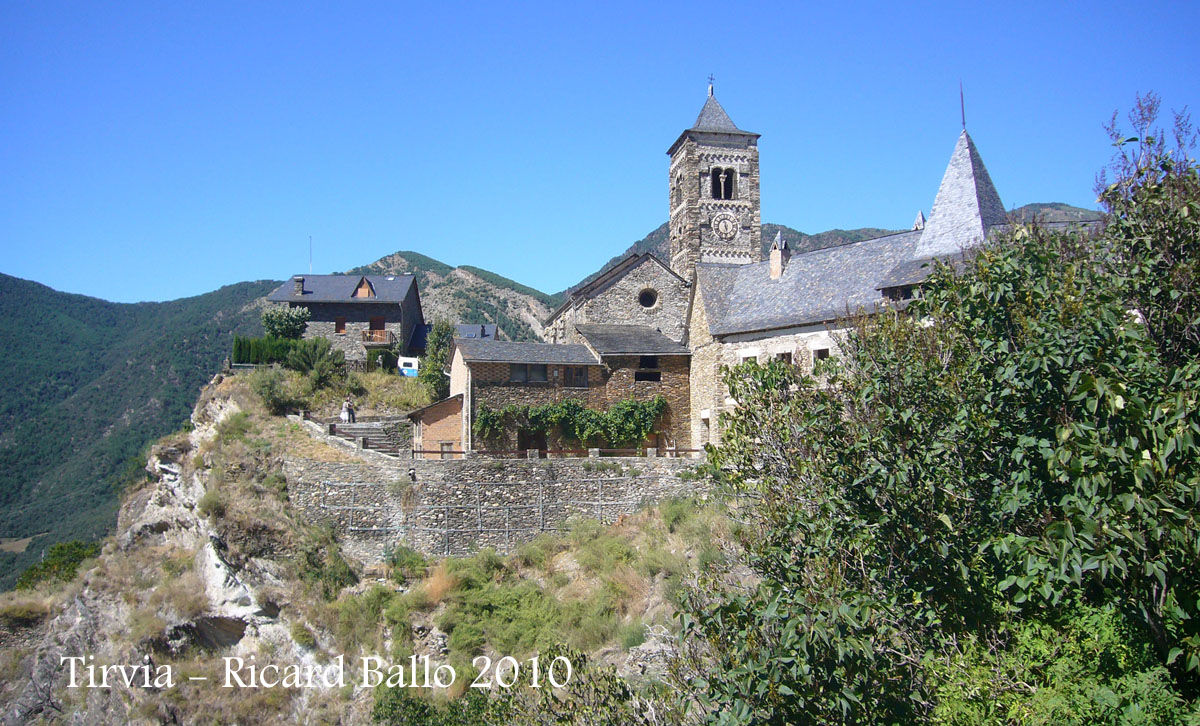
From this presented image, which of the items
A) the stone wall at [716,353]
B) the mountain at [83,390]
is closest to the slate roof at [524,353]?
the stone wall at [716,353]

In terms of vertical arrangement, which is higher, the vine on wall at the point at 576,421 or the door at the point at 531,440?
the vine on wall at the point at 576,421

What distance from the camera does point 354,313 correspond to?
134ft

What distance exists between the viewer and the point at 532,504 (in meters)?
25.1

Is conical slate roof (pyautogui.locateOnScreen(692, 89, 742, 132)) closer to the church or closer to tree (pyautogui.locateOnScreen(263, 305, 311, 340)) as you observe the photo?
the church

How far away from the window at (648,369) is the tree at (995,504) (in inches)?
699

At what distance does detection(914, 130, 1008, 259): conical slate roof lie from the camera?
22.8m

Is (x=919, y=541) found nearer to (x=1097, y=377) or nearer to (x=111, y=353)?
(x=1097, y=377)

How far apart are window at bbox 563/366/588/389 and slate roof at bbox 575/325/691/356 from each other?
0.95 meters

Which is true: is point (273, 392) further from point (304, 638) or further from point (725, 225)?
point (725, 225)

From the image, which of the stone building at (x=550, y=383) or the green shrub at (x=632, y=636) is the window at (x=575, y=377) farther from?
the green shrub at (x=632, y=636)

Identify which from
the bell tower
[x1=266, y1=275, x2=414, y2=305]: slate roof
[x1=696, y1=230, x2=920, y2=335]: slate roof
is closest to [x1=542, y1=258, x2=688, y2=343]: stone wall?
[x1=696, y1=230, x2=920, y2=335]: slate roof

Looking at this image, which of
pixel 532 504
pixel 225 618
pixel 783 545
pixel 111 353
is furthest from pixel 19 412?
pixel 783 545

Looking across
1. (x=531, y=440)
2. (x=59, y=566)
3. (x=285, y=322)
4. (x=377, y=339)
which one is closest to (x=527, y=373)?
(x=531, y=440)

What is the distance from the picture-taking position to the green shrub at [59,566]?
131 ft
